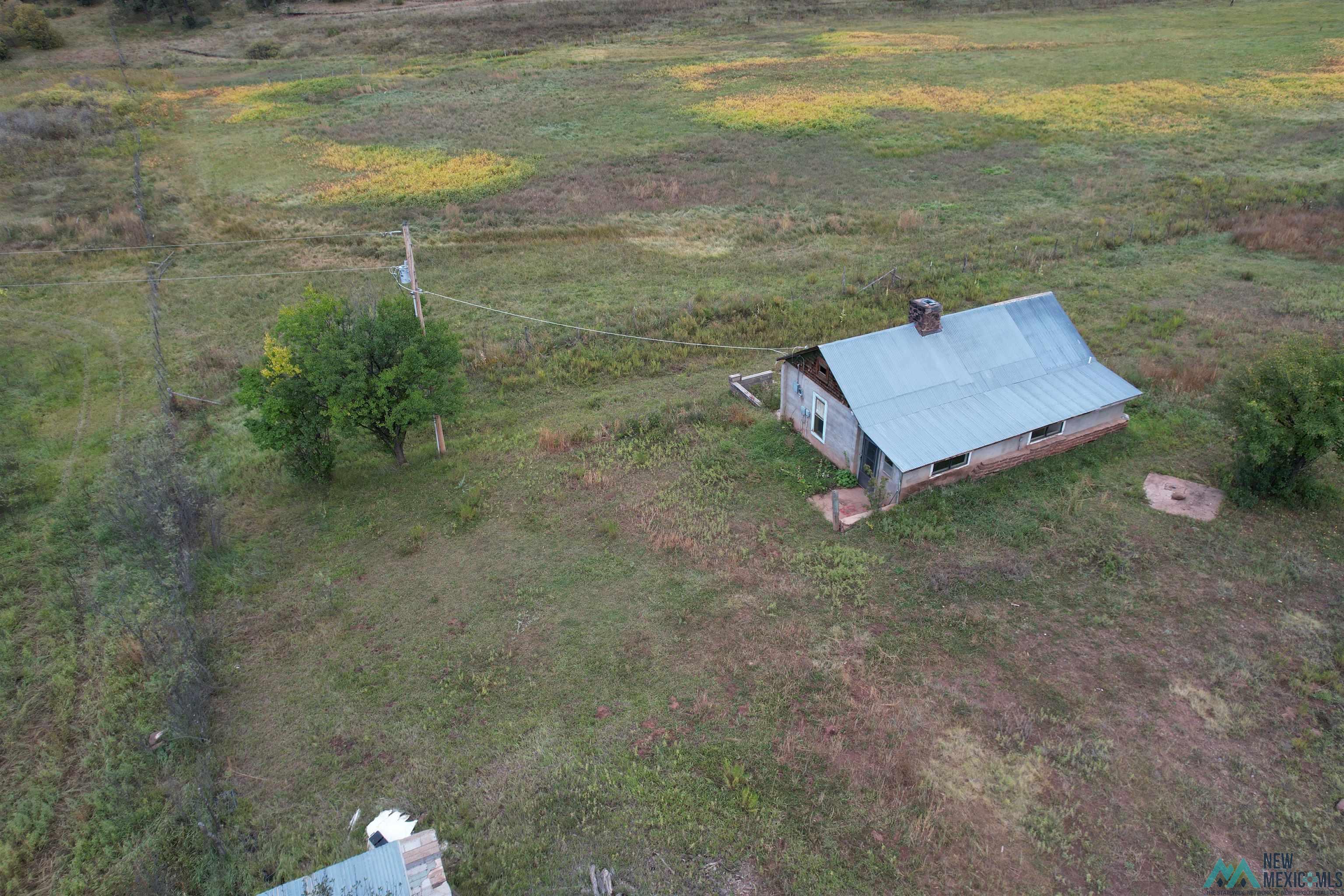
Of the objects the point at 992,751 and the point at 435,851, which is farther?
the point at 992,751

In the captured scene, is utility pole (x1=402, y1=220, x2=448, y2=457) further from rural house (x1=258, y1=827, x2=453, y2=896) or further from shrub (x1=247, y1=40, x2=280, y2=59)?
shrub (x1=247, y1=40, x2=280, y2=59)

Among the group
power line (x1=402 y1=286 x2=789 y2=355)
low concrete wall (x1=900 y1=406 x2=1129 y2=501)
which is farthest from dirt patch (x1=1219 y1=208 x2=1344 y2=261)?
power line (x1=402 y1=286 x2=789 y2=355)

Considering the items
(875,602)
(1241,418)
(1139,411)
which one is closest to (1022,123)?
(1139,411)

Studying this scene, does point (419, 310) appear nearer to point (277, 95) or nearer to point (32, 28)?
point (277, 95)

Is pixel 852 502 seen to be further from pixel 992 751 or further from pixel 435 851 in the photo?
pixel 435 851

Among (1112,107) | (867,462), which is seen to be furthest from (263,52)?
(867,462)

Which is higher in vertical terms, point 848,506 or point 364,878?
point 364,878

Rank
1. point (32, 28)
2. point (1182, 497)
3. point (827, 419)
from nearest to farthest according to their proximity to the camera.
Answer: point (1182, 497)
point (827, 419)
point (32, 28)
